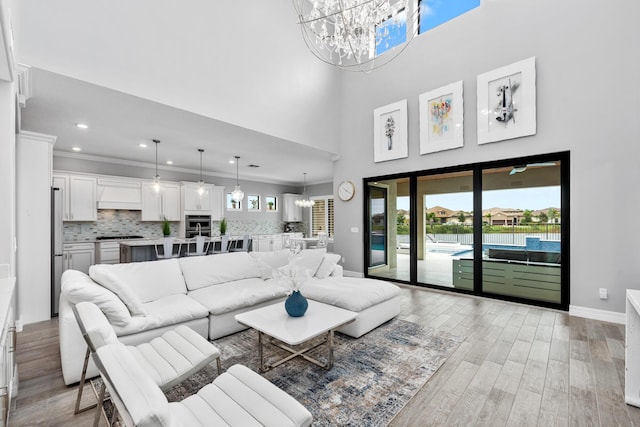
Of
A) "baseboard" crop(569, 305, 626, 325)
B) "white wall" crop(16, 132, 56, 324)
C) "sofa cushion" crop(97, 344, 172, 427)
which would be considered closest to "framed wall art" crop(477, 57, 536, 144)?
"baseboard" crop(569, 305, 626, 325)

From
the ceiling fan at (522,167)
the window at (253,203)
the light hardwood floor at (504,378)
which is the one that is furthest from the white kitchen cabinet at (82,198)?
the ceiling fan at (522,167)

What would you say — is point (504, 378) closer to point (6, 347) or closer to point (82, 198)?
point (6, 347)

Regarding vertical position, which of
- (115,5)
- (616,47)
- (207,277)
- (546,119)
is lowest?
(207,277)

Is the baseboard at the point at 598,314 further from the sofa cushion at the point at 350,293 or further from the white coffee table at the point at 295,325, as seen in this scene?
the white coffee table at the point at 295,325

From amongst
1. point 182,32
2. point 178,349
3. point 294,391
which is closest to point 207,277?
point 178,349

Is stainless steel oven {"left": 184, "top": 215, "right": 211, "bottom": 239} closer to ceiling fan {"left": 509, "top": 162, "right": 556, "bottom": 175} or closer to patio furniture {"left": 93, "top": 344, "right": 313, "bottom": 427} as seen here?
patio furniture {"left": 93, "top": 344, "right": 313, "bottom": 427}

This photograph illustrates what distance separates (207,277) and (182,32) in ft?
10.7

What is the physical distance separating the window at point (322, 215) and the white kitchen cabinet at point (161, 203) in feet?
16.5

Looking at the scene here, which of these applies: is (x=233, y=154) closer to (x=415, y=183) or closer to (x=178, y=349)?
(x=415, y=183)

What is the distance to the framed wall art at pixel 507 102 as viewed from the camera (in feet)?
13.4

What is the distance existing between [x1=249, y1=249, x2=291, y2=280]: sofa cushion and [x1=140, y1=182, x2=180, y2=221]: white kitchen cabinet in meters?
4.05

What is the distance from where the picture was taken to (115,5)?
10.5 feet

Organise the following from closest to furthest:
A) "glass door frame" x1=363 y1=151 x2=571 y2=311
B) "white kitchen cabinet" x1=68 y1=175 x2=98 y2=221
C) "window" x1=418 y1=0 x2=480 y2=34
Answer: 1. "glass door frame" x1=363 y1=151 x2=571 y2=311
2. "window" x1=418 y1=0 x2=480 y2=34
3. "white kitchen cabinet" x1=68 y1=175 x2=98 y2=221

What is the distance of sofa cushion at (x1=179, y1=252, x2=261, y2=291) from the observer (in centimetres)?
362
